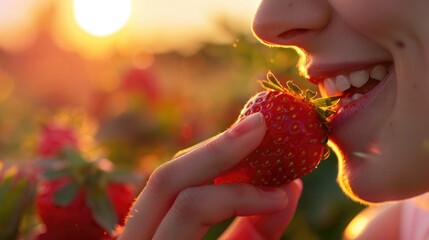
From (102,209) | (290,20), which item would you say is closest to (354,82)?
(290,20)

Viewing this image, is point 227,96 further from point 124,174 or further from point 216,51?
point 124,174

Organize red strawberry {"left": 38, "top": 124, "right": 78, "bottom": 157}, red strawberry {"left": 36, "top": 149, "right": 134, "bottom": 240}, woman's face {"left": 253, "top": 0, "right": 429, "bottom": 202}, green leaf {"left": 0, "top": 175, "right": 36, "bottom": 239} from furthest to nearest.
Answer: red strawberry {"left": 38, "top": 124, "right": 78, "bottom": 157}, green leaf {"left": 0, "top": 175, "right": 36, "bottom": 239}, red strawberry {"left": 36, "top": 149, "right": 134, "bottom": 240}, woman's face {"left": 253, "top": 0, "right": 429, "bottom": 202}

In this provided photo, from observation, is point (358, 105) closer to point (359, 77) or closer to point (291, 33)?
point (359, 77)

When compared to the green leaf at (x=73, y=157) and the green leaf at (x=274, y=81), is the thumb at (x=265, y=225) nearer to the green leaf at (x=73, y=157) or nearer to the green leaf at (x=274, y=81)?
the green leaf at (x=274, y=81)

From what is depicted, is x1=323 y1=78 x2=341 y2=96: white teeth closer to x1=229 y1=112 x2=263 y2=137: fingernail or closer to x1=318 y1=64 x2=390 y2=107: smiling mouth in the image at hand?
x1=318 y1=64 x2=390 y2=107: smiling mouth

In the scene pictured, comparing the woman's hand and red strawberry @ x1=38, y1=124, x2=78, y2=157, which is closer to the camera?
the woman's hand

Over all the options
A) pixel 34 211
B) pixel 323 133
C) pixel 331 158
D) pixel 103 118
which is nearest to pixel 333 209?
pixel 331 158

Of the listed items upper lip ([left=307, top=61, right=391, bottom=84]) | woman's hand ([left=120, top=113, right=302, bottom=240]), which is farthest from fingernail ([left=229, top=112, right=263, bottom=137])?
upper lip ([left=307, top=61, right=391, bottom=84])

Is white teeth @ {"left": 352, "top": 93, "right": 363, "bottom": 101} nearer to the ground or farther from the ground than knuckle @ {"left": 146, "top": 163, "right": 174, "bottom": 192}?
nearer to the ground
